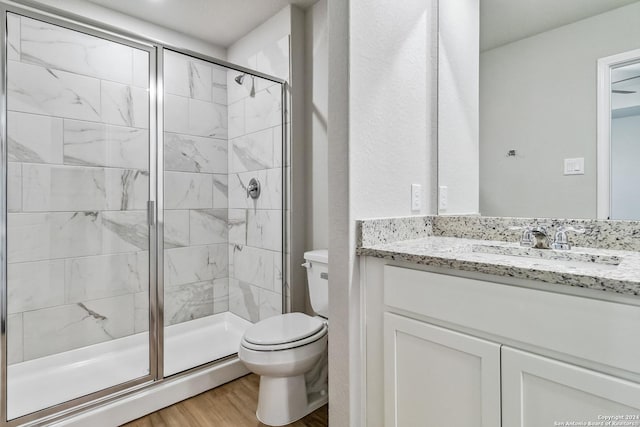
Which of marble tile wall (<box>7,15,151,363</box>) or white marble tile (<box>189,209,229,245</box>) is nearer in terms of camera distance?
marble tile wall (<box>7,15,151,363</box>)

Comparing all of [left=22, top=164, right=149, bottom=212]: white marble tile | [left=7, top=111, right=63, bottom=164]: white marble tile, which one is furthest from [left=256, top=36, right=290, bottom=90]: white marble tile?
[left=7, top=111, right=63, bottom=164]: white marble tile

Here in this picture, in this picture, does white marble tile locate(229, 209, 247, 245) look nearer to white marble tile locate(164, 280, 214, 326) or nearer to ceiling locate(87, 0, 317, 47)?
white marble tile locate(164, 280, 214, 326)

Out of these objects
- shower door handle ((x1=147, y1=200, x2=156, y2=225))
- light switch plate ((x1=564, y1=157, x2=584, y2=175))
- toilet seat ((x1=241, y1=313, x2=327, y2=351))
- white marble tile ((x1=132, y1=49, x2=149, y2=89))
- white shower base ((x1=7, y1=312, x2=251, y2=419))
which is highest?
white marble tile ((x1=132, y1=49, x2=149, y2=89))

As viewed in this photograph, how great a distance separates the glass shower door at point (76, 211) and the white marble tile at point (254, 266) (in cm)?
70

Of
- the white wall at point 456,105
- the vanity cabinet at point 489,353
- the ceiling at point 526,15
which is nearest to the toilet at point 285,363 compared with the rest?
the vanity cabinet at point 489,353

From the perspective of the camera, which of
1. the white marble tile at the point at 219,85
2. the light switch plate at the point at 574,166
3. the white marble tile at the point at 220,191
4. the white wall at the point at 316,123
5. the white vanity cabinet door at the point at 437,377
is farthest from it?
the white marble tile at the point at 220,191

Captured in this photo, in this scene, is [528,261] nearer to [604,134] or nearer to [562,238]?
[562,238]

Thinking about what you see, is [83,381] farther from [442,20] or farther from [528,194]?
[442,20]

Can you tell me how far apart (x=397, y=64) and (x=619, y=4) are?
720 millimetres

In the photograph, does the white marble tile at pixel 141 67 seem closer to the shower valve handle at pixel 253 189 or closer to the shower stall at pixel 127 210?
the shower stall at pixel 127 210

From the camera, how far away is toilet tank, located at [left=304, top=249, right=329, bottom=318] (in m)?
1.90

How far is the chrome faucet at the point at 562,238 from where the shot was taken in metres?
1.12

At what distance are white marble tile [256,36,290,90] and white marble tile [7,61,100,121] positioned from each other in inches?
44.5

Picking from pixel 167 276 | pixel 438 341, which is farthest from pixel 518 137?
pixel 167 276
